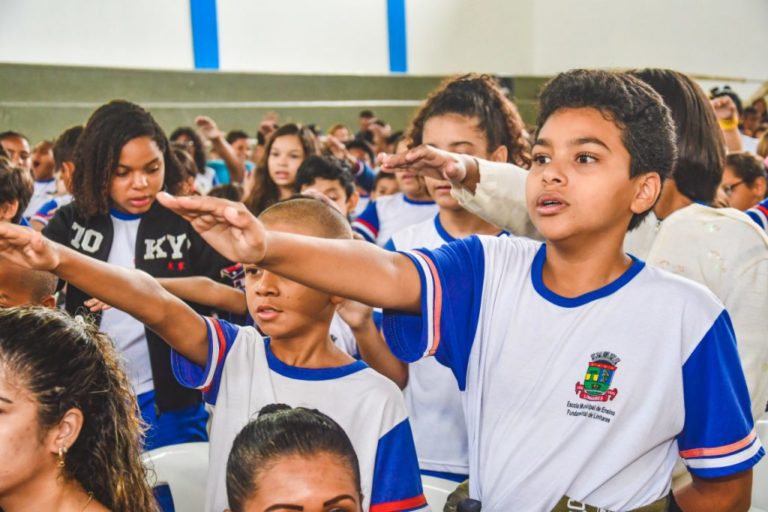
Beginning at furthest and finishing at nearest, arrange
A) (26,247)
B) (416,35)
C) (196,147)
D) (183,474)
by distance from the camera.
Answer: (416,35)
(196,147)
(183,474)
(26,247)

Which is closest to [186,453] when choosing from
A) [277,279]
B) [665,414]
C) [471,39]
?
[277,279]

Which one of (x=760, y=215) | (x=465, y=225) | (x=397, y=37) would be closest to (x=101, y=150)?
(x=465, y=225)

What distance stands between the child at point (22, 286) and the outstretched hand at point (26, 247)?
766 millimetres

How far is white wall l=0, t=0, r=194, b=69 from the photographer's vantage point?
8.75m

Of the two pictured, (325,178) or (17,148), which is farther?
(17,148)

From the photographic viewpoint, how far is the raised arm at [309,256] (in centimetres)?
109

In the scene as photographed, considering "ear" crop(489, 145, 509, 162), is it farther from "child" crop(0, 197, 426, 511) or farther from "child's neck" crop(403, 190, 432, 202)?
"child's neck" crop(403, 190, 432, 202)

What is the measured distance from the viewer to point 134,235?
2.67 m

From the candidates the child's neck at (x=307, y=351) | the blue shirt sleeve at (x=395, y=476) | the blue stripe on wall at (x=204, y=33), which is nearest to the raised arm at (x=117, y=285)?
the child's neck at (x=307, y=351)

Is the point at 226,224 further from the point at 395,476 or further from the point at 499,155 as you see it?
the point at 499,155

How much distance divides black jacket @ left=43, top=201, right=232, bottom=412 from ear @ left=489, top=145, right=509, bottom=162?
928mm

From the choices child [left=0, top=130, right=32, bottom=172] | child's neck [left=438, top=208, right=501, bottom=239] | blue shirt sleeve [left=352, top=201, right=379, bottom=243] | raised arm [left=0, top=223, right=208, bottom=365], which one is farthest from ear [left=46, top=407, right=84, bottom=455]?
child [left=0, top=130, right=32, bottom=172]

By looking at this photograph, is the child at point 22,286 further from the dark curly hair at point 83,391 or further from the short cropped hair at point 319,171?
the short cropped hair at point 319,171

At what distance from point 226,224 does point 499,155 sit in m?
1.45
